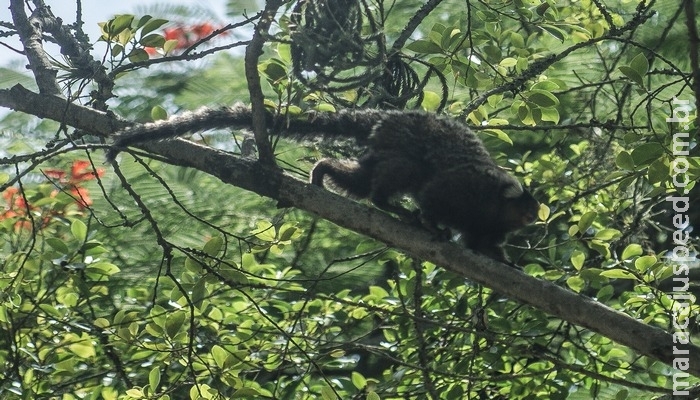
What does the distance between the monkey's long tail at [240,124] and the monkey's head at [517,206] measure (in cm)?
84

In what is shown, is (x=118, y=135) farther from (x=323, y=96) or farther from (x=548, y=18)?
(x=548, y=18)

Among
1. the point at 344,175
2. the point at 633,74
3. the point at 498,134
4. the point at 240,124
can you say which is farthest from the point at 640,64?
the point at 240,124

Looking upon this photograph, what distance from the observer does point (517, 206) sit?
16.4 ft

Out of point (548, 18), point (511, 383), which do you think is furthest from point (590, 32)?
point (511, 383)

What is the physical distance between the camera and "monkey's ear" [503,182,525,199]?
5008mm

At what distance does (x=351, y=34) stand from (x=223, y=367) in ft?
5.27

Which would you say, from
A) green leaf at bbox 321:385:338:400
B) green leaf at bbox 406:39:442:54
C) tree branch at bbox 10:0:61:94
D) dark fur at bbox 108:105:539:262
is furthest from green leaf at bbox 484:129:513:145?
tree branch at bbox 10:0:61:94

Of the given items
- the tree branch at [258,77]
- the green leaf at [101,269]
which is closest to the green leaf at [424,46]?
the tree branch at [258,77]

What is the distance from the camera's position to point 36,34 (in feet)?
15.3

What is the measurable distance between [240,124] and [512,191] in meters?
1.53

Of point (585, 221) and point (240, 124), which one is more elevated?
point (240, 124)

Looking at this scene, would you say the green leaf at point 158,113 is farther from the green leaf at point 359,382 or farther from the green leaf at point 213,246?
the green leaf at point 359,382

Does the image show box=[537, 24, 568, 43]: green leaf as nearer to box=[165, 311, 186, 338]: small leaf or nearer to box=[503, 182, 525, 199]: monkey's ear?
box=[503, 182, 525, 199]: monkey's ear

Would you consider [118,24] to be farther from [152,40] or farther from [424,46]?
[424,46]
